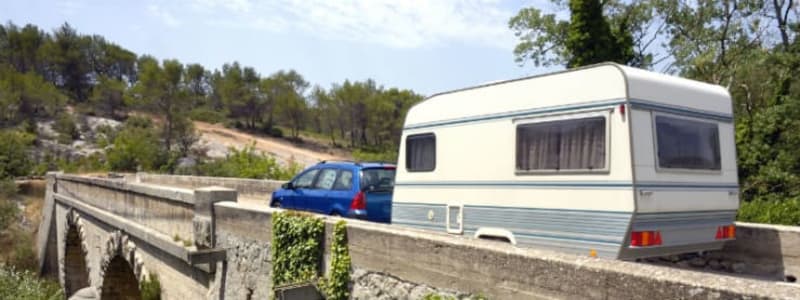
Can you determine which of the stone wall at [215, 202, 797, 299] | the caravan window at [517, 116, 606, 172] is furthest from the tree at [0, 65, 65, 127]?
the caravan window at [517, 116, 606, 172]

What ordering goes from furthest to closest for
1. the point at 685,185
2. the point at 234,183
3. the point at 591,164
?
the point at 234,183 < the point at 685,185 < the point at 591,164

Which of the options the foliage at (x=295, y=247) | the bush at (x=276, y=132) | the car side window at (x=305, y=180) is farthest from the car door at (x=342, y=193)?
the bush at (x=276, y=132)

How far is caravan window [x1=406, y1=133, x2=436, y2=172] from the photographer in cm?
770

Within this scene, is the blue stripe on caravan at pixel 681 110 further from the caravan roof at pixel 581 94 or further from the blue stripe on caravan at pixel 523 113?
the blue stripe on caravan at pixel 523 113

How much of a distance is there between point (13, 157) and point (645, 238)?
45.7 m

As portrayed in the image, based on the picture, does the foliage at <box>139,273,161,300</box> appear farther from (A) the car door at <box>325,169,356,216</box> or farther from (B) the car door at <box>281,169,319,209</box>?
(A) the car door at <box>325,169,356,216</box>

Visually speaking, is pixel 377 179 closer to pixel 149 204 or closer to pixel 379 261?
pixel 379 261

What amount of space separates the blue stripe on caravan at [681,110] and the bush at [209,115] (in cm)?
6112

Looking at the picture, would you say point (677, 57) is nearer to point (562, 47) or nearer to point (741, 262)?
point (562, 47)


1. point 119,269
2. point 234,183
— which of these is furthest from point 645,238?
point 234,183

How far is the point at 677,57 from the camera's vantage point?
22375 mm

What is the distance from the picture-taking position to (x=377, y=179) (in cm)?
920

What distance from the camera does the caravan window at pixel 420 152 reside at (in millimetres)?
7695

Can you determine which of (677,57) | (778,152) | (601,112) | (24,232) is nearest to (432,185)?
(601,112)
